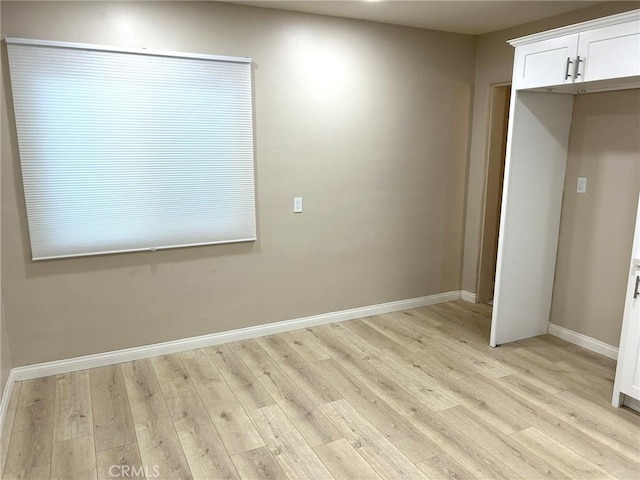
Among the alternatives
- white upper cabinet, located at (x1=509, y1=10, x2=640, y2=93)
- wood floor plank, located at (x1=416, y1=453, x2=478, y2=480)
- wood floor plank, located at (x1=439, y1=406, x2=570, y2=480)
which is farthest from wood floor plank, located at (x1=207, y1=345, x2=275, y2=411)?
white upper cabinet, located at (x1=509, y1=10, x2=640, y2=93)

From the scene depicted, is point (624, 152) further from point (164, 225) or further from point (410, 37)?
point (164, 225)

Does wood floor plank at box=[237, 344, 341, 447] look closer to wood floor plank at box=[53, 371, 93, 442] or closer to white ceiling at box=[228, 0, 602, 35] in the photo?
wood floor plank at box=[53, 371, 93, 442]

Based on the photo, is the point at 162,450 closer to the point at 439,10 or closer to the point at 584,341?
the point at 584,341

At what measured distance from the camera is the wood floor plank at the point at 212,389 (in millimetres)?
2684

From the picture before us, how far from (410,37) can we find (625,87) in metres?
1.67

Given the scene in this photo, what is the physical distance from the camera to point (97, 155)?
292cm

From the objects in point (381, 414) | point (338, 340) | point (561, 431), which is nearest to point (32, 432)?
point (381, 414)

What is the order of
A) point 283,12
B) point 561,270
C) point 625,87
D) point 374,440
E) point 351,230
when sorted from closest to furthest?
point 374,440 → point 625,87 → point 283,12 → point 561,270 → point 351,230

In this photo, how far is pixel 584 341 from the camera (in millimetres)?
3525

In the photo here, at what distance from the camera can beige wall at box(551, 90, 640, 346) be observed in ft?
10.3

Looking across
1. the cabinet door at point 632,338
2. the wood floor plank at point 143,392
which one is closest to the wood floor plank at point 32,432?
the wood floor plank at point 143,392

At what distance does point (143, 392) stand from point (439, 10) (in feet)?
10.9

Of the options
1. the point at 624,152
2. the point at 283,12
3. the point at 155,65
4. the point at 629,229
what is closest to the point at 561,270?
the point at 629,229

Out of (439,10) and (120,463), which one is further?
(439,10)
